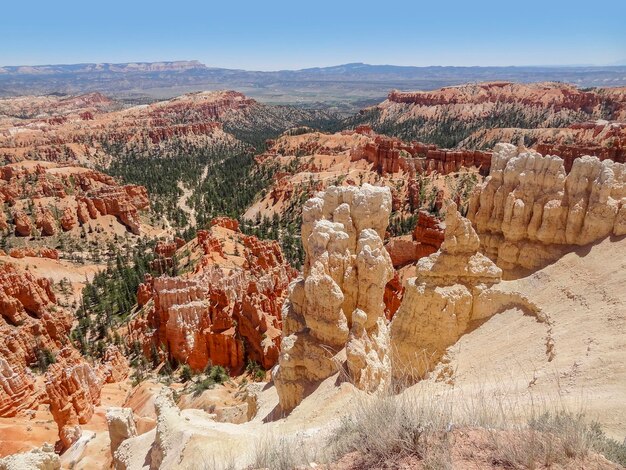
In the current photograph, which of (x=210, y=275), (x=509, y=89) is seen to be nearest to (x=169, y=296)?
(x=210, y=275)

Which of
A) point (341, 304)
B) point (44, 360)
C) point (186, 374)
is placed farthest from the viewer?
point (44, 360)

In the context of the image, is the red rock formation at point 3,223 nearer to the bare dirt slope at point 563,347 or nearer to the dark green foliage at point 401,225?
the dark green foliage at point 401,225

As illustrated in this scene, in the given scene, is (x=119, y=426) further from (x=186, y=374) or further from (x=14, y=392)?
(x=186, y=374)

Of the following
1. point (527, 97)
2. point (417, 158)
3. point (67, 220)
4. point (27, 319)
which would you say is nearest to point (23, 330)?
point (27, 319)

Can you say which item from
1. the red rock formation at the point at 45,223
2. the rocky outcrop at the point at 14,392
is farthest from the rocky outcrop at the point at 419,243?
the red rock formation at the point at 45,223

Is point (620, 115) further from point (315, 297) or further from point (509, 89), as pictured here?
point (315, 297)

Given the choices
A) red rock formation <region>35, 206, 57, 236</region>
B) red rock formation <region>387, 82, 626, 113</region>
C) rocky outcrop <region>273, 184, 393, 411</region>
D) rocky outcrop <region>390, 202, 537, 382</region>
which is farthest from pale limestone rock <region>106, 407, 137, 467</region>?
red rock formation <region>387, 82, 626, 113</region>

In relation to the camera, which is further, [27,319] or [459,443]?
[27,319]

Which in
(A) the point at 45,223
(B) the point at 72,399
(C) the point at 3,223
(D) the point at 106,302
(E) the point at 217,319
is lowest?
(D) the point at 106,302
